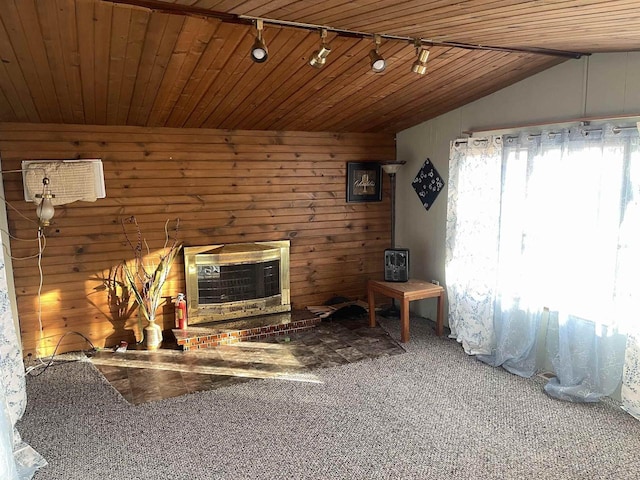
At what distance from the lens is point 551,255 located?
3.76 m

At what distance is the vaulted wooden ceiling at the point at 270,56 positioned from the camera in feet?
7.57

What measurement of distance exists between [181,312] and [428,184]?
111 inches

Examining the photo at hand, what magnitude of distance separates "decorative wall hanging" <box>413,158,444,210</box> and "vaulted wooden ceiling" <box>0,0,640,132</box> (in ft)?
2.16

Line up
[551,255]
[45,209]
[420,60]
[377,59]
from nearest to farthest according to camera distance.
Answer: [377,59] → [420,60] → [45,209] → [551,255]

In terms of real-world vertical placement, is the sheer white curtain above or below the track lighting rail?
below

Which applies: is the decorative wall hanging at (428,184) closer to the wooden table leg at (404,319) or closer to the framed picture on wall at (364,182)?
the framed picture on wall at (364,182)

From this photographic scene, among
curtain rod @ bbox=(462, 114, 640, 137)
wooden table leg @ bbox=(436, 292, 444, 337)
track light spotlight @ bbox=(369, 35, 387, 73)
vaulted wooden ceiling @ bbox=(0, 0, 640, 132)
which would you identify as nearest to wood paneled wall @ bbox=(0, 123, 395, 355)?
vaulted wooden ceiling @ bbox=(0, 0, 640, 132)

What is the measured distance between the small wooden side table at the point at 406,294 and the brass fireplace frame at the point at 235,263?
93cm

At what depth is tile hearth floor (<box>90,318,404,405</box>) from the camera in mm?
3748

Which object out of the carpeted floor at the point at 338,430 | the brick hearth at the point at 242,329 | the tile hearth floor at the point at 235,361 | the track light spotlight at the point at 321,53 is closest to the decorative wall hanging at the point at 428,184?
the tile hearth floor at the point at 235,361

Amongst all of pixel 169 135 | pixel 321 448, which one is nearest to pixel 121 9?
pixel 169 135

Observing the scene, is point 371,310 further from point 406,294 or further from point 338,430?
point 338,430

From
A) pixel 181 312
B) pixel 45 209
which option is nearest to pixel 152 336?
pixel 181 312

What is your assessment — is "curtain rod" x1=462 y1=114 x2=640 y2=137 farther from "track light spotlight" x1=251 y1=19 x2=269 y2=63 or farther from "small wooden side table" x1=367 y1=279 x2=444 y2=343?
"track light spotlight" x1=251 y1=19 x2=269 y2=63
